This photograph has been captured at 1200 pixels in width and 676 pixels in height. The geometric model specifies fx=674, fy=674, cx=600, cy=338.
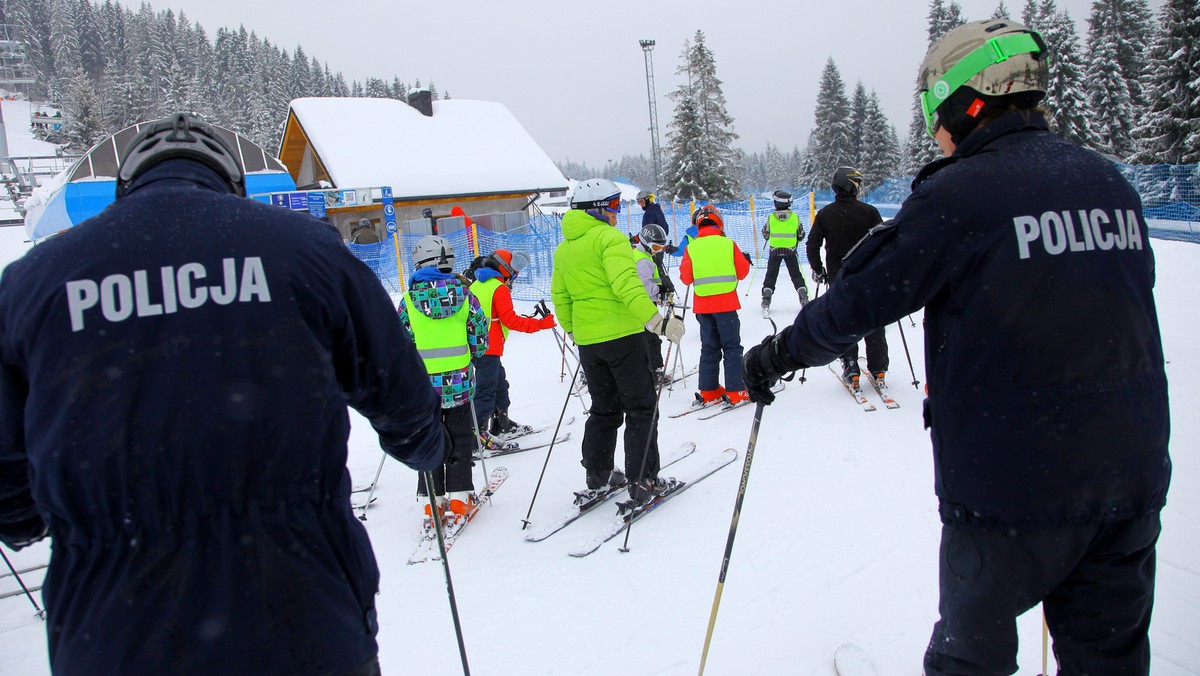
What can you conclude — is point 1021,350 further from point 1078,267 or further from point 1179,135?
point 1179,135

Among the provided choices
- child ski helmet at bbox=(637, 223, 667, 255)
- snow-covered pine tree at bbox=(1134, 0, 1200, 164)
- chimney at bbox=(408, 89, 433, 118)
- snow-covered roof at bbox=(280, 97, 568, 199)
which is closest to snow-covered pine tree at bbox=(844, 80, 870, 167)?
snow-covered pine tree at bbox=(1134, 0, 1200, 164)

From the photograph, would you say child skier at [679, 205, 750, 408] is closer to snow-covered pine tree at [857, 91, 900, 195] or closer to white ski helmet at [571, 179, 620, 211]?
white ski helmet at [571, 179, 620, 211]

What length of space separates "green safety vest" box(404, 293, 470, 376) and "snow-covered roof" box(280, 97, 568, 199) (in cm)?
2281

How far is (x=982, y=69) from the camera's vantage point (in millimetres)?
1847

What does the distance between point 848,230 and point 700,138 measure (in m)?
35.0

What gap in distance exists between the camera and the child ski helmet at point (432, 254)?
15.9 feet

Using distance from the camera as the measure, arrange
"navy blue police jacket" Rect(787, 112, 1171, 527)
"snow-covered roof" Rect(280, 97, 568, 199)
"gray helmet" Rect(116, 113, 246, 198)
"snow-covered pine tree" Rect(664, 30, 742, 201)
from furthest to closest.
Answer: "snow-covered pine tree" Rect(664, 30, 742, 201), "snow-covered roof" Rect(280, 97, 568, 199), "navy blue police jacket" Rect(787, 112, 1171, 527), "gray helmet" Rect(116, 113, 246, 198)

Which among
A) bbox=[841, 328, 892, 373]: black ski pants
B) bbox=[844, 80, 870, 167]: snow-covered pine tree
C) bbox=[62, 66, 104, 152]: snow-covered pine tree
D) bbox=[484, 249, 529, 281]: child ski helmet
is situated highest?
bbox=[62, 66, 104, 152]: snow-covered pine tree

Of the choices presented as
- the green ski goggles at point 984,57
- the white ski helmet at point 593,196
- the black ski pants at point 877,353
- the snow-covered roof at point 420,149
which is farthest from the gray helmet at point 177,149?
the snow-covered roof at point 420,149

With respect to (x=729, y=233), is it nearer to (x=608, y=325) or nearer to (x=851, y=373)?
(x=851, y=373)

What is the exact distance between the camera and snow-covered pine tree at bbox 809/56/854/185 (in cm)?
4266

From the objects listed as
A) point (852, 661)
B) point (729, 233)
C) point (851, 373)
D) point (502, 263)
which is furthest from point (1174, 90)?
point (852, 661)

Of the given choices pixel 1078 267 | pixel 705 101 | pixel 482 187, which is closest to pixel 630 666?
pixel 1078 267

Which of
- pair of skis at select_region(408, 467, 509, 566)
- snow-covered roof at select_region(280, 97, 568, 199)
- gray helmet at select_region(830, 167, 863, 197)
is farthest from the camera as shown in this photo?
snow-covered roof at select_region(280, 97, 568, 199)
